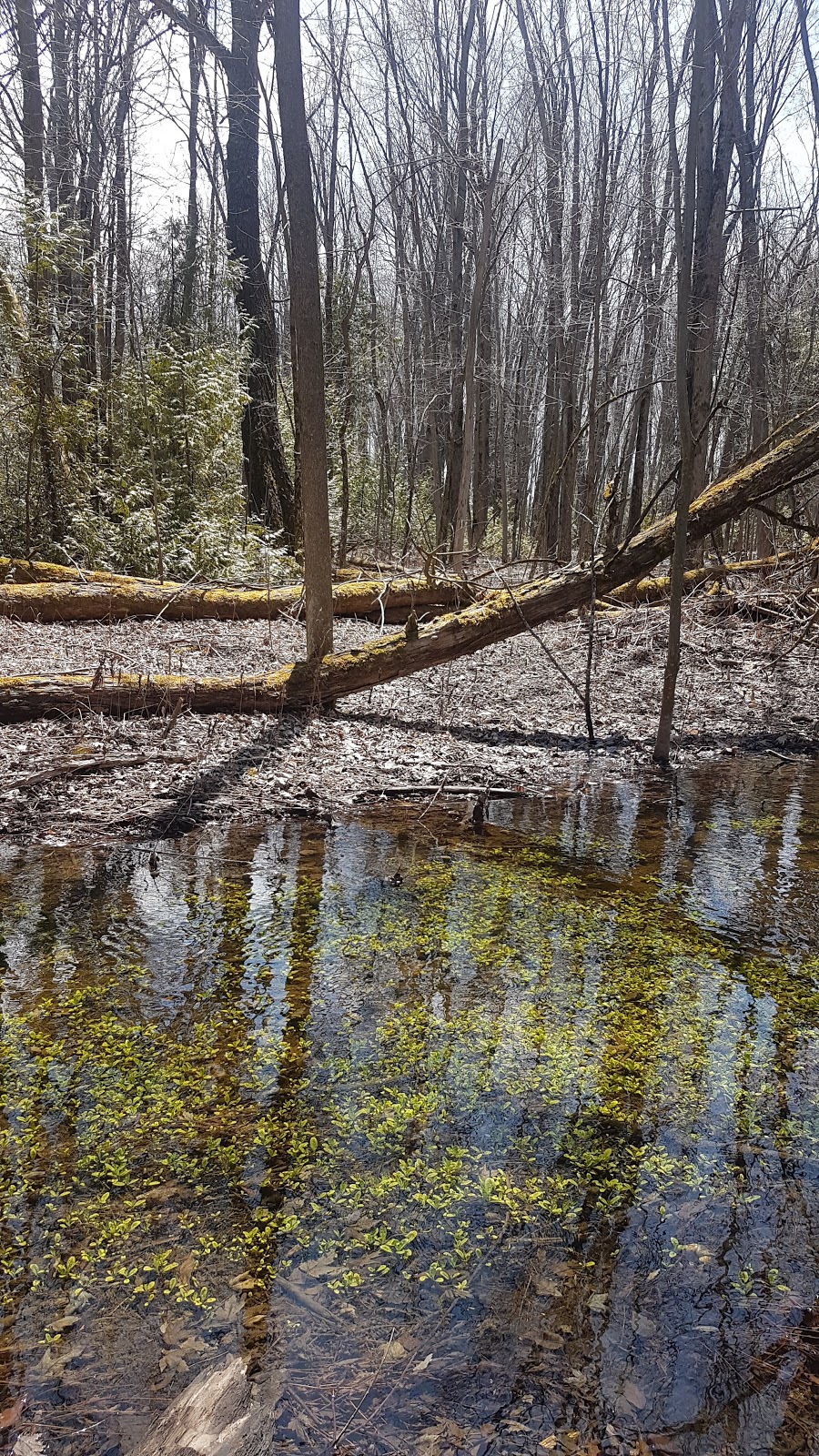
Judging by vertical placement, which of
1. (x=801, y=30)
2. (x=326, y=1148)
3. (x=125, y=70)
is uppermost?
(x=801, y=30)

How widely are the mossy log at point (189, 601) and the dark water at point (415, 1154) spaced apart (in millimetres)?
6513

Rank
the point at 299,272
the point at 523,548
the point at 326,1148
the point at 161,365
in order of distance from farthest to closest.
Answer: the point at 523,548 < the point at 161,365 < the point at 299,272 < the point at 326,1148

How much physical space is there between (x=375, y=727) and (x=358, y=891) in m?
3.29

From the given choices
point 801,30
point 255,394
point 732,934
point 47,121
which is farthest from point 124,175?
point 732,934

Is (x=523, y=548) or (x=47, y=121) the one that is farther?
(x=523, y=548)

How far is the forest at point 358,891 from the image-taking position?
7.21 ft

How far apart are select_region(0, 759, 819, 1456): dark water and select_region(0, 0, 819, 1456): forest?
0.01 metres

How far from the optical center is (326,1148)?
2.96m

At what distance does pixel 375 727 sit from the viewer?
8289 mm

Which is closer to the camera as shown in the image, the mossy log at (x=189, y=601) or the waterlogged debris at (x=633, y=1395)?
the waterlogged debris at (x=633, y=1395)

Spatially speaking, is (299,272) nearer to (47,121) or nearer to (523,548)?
(47,121)

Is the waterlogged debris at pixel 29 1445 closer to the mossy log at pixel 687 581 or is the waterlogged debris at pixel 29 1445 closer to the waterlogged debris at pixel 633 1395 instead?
the waterlogged debris at pixel 633 1395

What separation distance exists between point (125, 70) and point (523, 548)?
14.5 m

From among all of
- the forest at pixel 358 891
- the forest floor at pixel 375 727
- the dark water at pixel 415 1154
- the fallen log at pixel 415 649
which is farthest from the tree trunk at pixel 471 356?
the dark water at pixel 415 1154
